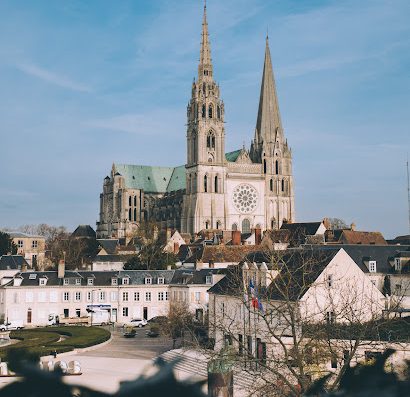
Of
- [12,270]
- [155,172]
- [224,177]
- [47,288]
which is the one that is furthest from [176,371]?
[155,172]

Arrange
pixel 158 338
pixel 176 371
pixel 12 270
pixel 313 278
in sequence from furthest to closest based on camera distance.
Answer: pixel 12 270, pixel 158 338, pixel 313 278, pixel 176 371

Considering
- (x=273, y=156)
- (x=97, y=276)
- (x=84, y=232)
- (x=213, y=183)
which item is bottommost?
(x=97, y=276)

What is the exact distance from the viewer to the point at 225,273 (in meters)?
58.0

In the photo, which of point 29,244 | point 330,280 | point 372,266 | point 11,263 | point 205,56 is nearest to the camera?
point 330,280

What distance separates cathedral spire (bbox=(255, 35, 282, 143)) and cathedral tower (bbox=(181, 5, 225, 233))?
12.8 m

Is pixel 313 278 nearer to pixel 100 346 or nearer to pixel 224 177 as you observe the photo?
pixel 100 346

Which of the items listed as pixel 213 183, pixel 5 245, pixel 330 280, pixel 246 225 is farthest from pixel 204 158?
pixel 330 280

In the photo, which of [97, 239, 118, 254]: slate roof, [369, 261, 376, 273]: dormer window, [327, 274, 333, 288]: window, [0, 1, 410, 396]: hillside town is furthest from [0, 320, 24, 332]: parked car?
[97, 239, 118, 254]: slate roof

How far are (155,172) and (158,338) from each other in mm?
115116

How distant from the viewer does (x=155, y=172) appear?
17025 centimetres

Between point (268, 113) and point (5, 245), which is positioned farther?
point (268, 113)

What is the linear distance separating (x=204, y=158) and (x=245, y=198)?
473 inches

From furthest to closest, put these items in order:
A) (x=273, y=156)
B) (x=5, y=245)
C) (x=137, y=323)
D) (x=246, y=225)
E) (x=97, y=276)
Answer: (x=273, y=156)
(x=246, y=225)
(x=5, y=245)
(x=97, y=276)
(x=137, y=323)

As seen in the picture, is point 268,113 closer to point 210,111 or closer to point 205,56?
point 210,111
